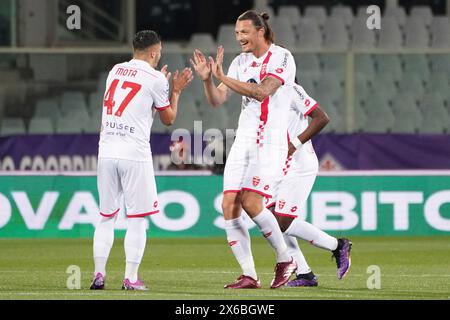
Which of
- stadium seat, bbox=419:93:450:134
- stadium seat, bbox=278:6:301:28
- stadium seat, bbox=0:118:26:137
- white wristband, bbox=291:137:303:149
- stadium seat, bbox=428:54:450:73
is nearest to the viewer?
white wristband, bbox=291:137:303:149

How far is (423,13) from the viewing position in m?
21.5

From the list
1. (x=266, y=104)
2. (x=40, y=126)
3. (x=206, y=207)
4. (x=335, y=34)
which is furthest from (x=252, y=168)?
(x=335, y=34)

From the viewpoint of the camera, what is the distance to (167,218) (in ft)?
54.0

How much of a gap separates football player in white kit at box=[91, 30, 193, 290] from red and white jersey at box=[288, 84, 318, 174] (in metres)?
1.30

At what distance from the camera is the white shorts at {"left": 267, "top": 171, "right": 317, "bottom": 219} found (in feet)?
36.2

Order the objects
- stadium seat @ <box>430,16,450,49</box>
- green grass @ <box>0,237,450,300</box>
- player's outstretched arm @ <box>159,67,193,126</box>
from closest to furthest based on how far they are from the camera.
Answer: green grass @ <box>0,237,450,300</box>
player's outstretched arm @ <box>159,67,193,126</box>
stadium seat @ <box>430,16,450,49</box>

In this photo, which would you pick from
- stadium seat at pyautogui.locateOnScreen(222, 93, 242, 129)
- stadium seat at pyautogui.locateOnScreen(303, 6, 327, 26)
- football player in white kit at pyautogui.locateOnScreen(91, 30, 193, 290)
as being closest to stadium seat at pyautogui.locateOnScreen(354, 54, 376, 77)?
stadium seat at pyautogui.locateOnScreen(222, 93, 242, 129)

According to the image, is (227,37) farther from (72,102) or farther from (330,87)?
(72,102)

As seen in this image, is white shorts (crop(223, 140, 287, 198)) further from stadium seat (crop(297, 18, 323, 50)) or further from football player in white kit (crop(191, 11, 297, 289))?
stadium seat (crop(297, 18, 323, 50))

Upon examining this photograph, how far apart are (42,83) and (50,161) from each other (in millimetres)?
1076

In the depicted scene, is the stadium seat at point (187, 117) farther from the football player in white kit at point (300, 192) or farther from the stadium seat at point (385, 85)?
the football player in white kit at point (300, 192)

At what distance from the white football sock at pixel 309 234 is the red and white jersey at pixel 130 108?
56.4 inches

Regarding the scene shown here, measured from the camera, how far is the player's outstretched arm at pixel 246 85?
32.8ft
